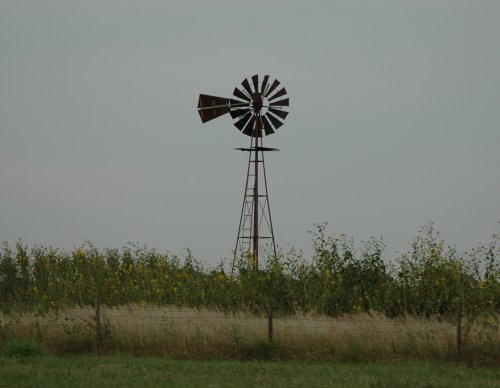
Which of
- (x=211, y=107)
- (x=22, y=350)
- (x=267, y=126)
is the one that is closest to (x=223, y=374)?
(x=22, y=350)

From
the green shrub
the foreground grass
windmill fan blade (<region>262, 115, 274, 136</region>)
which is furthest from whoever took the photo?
windmill fan blade (<region>262, 115, 274, 136</region>)

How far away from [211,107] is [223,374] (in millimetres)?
20784

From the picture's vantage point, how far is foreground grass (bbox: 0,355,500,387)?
16.8 metres

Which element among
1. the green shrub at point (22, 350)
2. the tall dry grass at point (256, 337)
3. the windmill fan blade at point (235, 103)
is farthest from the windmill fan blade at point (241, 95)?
the green shrub at point (22, 350)

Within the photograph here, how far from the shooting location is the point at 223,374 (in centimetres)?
1795

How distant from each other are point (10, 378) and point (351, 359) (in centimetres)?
859

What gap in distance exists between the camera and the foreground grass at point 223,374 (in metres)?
16.8

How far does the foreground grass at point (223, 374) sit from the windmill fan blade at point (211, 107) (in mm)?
18417

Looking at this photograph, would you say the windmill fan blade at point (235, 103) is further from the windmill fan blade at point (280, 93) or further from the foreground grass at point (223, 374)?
the foreground grass at point (223, 374)

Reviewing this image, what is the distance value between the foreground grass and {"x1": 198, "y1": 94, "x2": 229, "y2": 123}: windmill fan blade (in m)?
18.4

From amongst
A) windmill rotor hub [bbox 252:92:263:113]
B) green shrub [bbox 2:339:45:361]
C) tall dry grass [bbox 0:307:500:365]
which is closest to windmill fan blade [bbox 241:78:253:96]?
windmill rotor hub [bbox 252:92:263:113]

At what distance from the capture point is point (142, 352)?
21.5m

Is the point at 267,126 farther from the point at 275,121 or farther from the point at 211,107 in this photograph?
the point at 211,107

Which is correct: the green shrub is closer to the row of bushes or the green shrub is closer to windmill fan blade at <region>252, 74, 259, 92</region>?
the row of bushes
